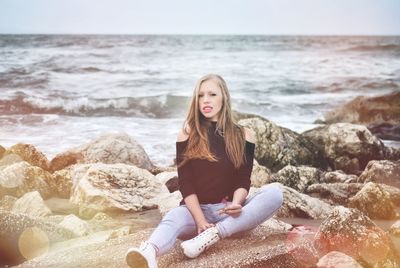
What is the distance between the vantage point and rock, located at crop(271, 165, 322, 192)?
386cm

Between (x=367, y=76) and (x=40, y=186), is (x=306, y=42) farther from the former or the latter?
(x=40, y=186)

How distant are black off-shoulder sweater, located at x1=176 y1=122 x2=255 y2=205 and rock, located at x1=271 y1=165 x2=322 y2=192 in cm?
158

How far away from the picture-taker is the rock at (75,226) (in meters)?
2.74

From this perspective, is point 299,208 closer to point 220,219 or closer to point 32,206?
point 220,219

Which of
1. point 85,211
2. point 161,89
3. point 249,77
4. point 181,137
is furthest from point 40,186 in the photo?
point 249,77

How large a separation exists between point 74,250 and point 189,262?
1.96 ft

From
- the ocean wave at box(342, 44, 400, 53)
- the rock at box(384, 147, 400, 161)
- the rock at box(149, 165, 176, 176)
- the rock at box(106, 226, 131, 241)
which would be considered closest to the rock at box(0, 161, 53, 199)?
the rock at box(149, 165, 176, 176)

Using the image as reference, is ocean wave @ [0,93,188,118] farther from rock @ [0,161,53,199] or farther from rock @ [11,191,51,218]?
rock @ [11,191,51,218]

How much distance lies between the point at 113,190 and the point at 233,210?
4.26 ft

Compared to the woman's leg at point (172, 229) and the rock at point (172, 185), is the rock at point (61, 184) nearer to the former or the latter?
the rock at point (172, 185)

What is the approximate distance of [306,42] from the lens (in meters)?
7.05

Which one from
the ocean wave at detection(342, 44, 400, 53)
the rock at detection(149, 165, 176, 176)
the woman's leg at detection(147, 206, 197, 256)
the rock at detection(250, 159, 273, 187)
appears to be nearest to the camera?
the woman's leg at detection(147, 206, 197, 256)

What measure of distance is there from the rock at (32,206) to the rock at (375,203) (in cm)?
196

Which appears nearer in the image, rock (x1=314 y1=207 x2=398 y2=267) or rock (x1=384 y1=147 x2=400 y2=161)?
rock (x1=314 y1=207 x2=398 y2=267)
